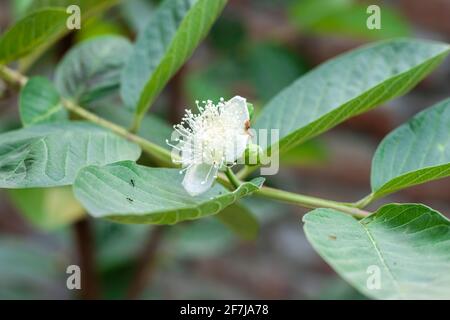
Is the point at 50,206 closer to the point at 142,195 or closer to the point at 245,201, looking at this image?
the point at 245,201

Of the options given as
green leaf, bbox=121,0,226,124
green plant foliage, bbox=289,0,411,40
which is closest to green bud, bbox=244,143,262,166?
green leaf, bbox=121,0,226,124

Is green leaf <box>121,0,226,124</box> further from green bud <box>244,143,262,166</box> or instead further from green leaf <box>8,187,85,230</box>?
green leaf <box>8,187,85,230</box>

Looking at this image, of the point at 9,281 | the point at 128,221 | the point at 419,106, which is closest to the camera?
the point at 128,221

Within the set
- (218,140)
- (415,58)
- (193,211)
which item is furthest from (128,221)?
(415,58)

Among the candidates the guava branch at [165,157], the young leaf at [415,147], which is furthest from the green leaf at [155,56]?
the young leaf at [415,147]
